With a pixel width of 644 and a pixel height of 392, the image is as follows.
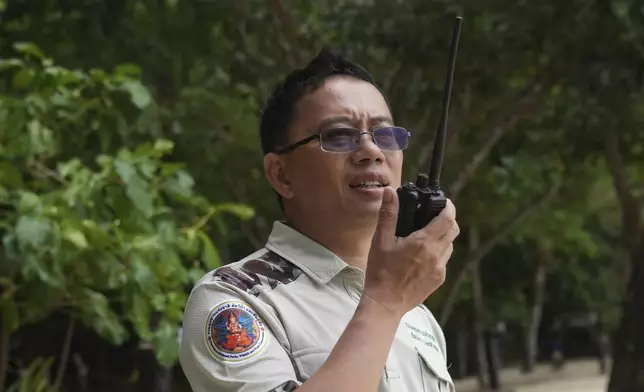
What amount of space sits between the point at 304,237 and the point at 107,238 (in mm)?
2201

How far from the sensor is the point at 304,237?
1.62m

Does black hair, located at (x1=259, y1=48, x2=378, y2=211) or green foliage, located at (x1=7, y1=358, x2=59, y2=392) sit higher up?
black hair, located at (x1=259, y1=48, x2=378, y2=211)

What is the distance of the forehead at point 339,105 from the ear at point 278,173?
72 mm

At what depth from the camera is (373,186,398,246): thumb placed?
4.64 feet

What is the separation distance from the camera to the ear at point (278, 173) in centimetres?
167

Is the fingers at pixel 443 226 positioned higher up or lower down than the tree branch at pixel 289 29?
lower down

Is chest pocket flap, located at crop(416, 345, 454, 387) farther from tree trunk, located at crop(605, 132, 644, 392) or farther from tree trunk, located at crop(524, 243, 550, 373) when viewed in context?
tree trunk, located at crop(524, 243, 550, 373)

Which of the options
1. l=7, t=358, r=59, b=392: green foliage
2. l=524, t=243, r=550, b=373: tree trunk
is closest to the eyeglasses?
l=7, t=358, r=59, b=392: green foliage

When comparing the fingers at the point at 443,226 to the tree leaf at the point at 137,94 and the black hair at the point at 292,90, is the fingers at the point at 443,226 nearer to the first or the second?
the black hair at the point at 292,90

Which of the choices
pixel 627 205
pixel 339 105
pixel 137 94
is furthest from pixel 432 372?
pixel 627 205

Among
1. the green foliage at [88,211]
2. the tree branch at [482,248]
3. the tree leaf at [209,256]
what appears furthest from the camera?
the tree branch at [482,248]

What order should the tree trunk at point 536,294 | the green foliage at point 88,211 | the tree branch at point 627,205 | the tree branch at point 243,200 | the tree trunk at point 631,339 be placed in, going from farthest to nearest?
the tree trunk at point 536,294 → the tree branch at point 243,200 → the tree branch at point 627,205 → the tree trunk at point 631,339 → the green foliage at point 88,211

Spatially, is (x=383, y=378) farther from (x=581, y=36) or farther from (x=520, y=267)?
(x=520, y=267)

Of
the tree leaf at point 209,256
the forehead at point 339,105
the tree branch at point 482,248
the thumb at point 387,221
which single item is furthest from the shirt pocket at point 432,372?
the tree branch at point 482,248
